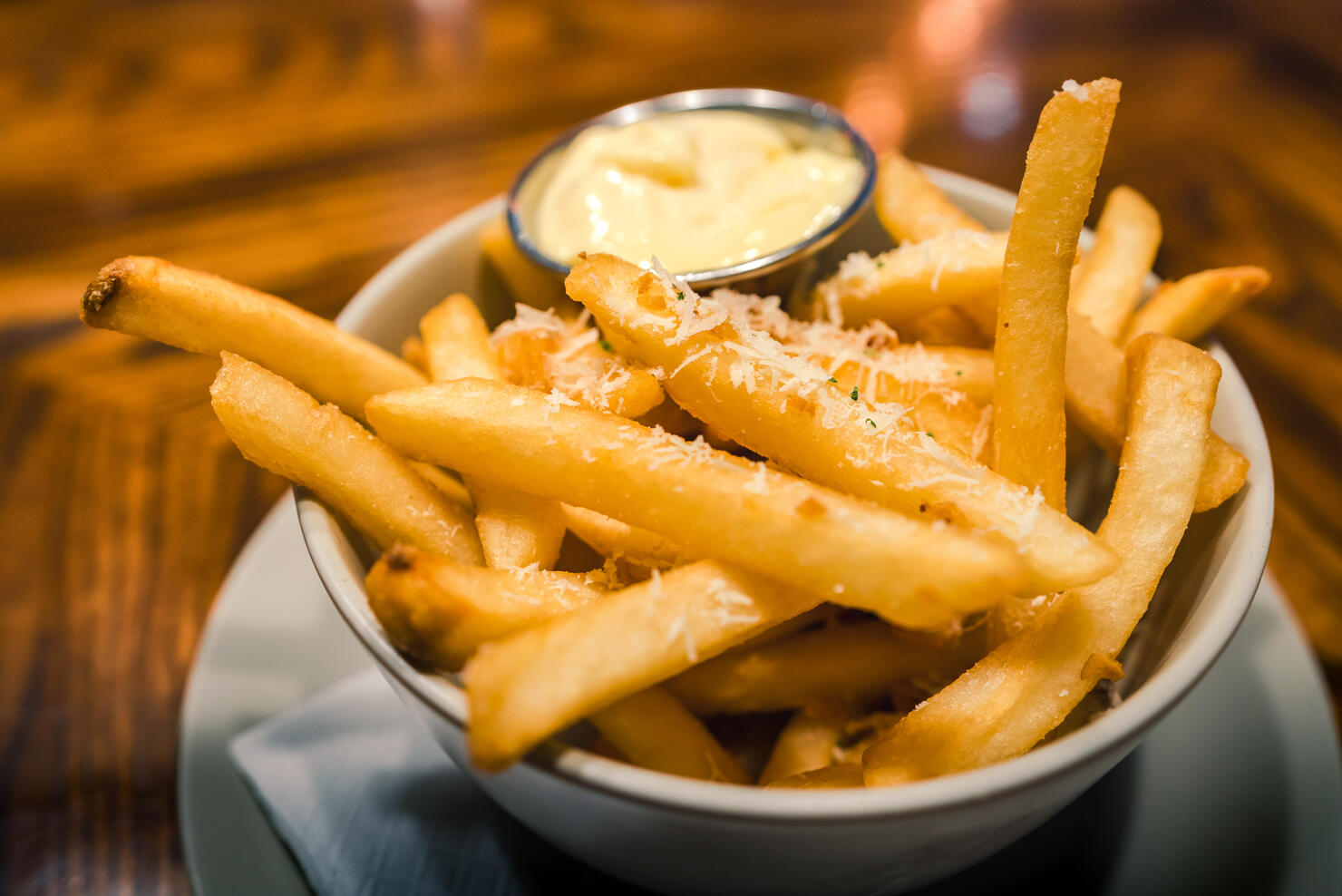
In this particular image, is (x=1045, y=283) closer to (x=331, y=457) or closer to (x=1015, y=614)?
(x=1015, y=614)

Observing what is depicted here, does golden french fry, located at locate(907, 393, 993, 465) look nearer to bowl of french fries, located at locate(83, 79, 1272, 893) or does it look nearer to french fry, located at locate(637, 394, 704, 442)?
bowl of french fries, located at locate(83, 79, 1272, 893)

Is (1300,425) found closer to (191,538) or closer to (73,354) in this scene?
(191,538)

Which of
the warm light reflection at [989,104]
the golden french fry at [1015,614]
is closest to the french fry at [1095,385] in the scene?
the golden french fry at [1015,614]

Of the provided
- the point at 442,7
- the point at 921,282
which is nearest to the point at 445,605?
the point at 921,282

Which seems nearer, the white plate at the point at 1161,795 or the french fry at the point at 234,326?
the french fry at the point at 234,326

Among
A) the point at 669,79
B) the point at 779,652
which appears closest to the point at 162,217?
the point at 669,79

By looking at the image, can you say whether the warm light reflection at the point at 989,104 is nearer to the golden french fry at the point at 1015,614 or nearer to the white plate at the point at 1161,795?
the white plate at the point at 1161,795
